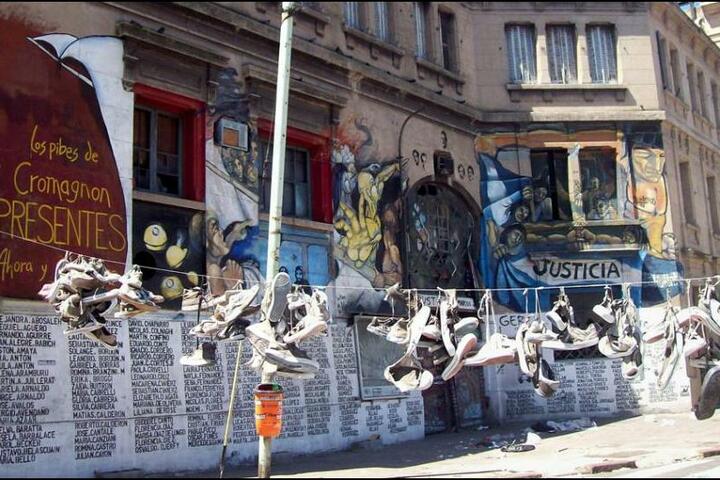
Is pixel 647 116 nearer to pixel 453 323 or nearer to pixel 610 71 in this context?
pixel 610 71

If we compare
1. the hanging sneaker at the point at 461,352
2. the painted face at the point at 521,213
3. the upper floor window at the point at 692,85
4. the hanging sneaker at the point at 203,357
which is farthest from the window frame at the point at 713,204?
the hanging sneaker at the point at 203,357

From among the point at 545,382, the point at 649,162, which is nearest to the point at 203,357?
the point at 545,382

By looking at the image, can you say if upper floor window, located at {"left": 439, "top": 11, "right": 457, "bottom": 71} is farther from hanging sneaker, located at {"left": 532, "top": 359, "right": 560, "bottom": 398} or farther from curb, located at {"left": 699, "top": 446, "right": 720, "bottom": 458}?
curb, located at {"left": 699, "top": 446, "right": 720, "bottom": 458}

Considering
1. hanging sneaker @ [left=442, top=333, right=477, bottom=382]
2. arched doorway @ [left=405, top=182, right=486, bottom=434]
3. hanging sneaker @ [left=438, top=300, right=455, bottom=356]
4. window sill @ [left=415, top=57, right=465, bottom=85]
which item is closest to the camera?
hanging sneaker @ [left=442, top=333, right=477, bottom=382]

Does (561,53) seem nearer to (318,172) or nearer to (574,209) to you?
(574,209)

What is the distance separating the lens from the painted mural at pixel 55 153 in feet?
38.3

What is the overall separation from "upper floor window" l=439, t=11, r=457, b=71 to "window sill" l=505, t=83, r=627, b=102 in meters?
1.78

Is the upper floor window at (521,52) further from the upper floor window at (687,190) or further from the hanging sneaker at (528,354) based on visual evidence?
the hanging sneaker at (528,354)

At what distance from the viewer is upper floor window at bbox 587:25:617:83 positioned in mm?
22453

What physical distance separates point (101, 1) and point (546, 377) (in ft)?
32.2

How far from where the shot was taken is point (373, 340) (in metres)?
16.8

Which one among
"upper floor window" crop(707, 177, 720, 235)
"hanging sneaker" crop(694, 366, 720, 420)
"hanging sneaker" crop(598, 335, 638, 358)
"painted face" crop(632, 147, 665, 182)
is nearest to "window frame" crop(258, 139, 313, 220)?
"hanging sneaker" crop(598, 335, 638, 358)

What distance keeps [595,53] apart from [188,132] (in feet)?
43.6

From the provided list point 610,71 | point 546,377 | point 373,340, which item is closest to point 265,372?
point 546,377
